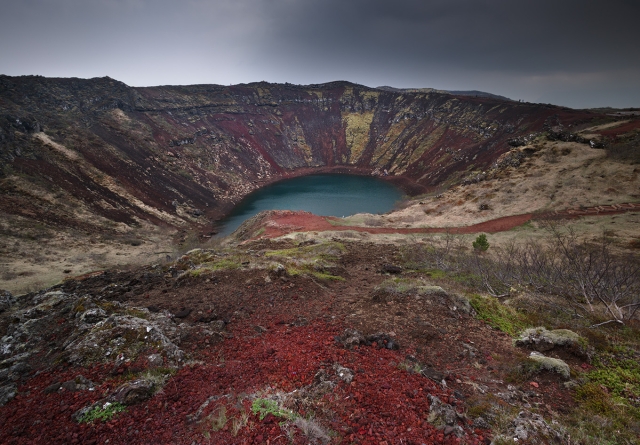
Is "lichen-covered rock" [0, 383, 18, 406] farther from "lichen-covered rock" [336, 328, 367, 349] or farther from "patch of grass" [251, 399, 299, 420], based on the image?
"lichen-covered rock" [336, 328, 367, 349]

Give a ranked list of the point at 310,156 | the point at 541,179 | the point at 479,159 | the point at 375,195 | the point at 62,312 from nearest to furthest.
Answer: the point at 62,312 → the point at 541,179 → the point at 479,159 → the point at 375,195 → the point at 310,156

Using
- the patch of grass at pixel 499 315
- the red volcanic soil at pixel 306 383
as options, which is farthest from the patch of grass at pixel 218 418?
the patch of grass at pixel 499 315

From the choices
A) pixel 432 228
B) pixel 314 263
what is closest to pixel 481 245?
pixel 432 228

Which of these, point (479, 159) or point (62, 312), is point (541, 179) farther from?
point (62, 312)

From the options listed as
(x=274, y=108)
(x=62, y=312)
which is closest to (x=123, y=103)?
(x=274, y=108)

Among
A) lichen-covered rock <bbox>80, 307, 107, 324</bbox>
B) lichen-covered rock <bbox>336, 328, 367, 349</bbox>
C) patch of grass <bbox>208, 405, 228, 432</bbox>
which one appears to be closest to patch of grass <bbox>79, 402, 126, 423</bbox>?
patch of grass <bbox>208, 405, 228, 432</bbox>

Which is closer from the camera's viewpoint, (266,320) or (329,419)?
(329,419)

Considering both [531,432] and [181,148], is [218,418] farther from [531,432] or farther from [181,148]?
[181,148]
